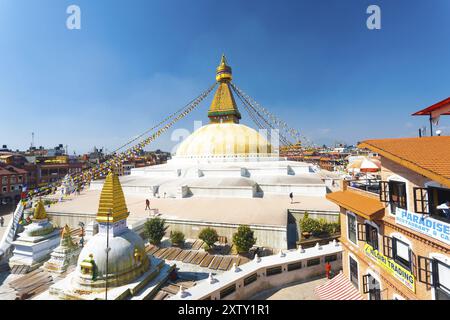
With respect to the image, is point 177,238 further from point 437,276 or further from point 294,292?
point 437,276

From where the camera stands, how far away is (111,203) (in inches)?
350

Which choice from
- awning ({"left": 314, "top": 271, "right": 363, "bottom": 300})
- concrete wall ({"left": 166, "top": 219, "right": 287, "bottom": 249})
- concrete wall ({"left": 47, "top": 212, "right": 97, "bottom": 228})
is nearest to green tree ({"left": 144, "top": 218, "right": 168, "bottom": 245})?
concrete wall ({"left": 166, "top": 219, "right": 287, "bottom": 249})

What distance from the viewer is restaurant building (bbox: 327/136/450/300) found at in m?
5.60

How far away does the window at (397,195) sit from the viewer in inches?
269

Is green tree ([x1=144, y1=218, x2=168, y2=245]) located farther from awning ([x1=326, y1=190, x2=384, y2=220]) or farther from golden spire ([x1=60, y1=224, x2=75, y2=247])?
awning ([x1=326, y1=190, x2=384, y2=220])

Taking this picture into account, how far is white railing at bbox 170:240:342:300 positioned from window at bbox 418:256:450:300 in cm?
587

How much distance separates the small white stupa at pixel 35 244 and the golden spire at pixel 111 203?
7.74m

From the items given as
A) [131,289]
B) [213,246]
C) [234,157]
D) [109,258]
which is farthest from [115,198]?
[234,157]

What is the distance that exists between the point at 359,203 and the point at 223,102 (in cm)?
3136

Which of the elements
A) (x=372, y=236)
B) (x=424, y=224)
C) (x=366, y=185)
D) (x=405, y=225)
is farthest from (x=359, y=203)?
(x=424, y=224)

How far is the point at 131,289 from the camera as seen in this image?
8195 mm

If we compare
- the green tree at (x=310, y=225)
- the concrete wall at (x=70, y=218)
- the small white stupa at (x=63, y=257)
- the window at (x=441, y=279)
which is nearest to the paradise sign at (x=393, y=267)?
the window at (x=441, y=279)
